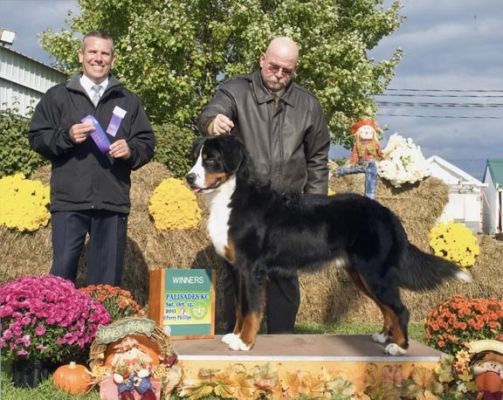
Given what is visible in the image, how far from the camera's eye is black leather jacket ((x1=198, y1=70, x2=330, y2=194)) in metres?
4.37

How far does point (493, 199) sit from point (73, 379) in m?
28.1

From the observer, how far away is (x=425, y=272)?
4.09 m

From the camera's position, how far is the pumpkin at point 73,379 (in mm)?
3789

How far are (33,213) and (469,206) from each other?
47.7 feet

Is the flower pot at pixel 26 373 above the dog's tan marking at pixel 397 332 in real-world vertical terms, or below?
below

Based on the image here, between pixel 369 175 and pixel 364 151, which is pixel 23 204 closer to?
pixel 369 175

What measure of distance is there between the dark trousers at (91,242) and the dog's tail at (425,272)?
6.51 feet

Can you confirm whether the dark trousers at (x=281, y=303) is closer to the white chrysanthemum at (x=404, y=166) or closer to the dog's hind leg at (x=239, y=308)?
the dog's hind leg at (x=239, y=308)

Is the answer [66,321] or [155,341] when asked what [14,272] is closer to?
[66,321]

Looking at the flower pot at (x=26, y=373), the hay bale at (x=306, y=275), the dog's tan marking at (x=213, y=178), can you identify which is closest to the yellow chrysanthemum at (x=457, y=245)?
the hay bale at (x=306, y=275)

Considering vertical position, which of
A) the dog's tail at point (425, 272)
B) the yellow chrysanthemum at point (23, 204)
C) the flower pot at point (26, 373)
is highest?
the yellow chrysanthemum at point (23, 204)

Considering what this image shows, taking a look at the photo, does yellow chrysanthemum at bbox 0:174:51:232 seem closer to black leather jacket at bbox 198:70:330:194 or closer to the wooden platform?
black leather jacket at bbox 198:70:330:194

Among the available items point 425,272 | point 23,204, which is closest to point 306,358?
point 425,272

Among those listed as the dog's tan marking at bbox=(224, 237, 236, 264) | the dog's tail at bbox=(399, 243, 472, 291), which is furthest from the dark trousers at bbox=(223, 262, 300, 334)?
the dog's tail at bbox=(399, 243, 472, 291)
